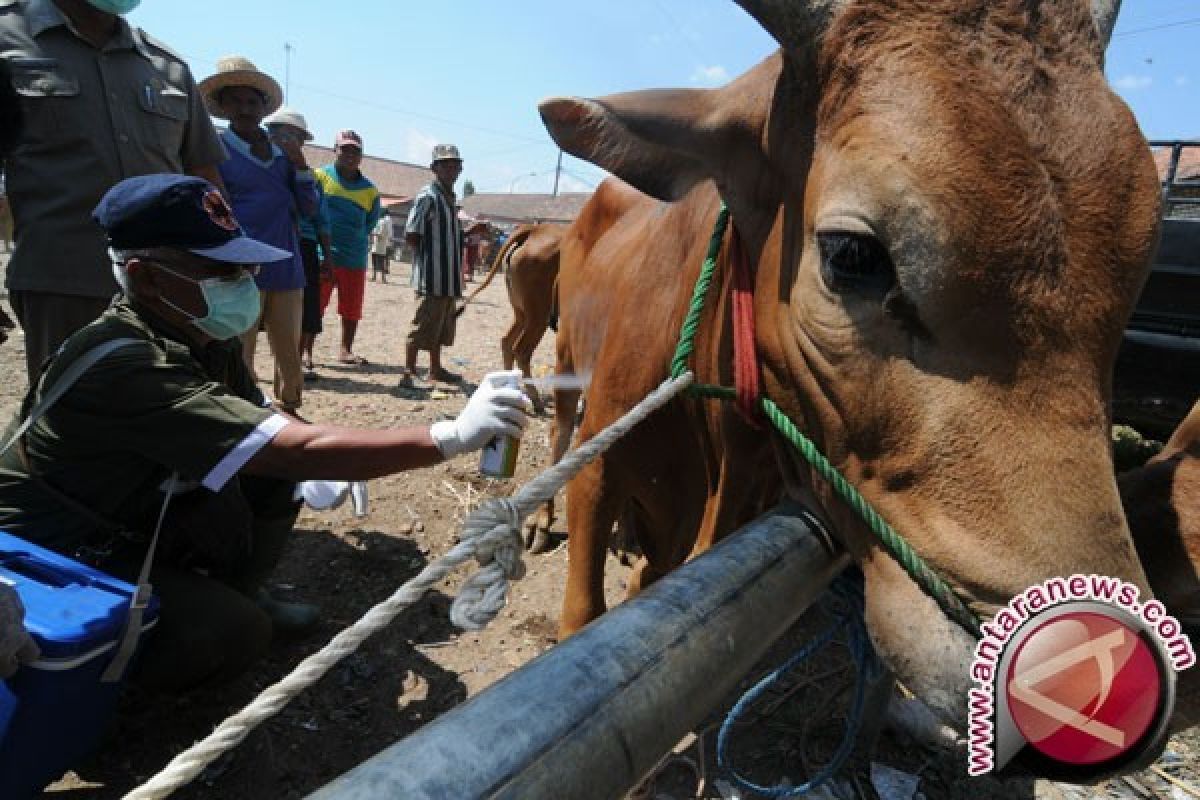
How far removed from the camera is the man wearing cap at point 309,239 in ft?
20.8

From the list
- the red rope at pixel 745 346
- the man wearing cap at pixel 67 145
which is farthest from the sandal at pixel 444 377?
the red rope at pixel 745 346

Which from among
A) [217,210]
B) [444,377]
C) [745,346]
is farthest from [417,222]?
[745,346]

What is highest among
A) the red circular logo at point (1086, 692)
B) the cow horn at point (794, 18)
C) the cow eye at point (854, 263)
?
the cow horn at point (794, 18)

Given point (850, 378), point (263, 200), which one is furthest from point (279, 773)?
point (263, 200)

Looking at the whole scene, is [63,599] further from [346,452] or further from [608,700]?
[608,700]

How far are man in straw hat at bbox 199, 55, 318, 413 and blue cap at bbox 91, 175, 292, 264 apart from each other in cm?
291

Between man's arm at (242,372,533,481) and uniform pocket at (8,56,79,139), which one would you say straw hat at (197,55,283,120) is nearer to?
uniform pocket at (8,56,79,139)

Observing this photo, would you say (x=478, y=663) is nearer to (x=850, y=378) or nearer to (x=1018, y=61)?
(x=850, y=378)

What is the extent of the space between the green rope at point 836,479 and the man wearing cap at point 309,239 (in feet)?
15.9

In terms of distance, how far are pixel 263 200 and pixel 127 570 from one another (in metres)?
3.49

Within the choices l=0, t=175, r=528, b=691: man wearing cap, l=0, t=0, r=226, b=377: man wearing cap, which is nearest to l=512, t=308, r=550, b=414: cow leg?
l=0, t=0, r=226, b=377: man wearing cap

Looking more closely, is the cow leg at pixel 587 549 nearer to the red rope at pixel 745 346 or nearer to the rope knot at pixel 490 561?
the red rope at pixel 745 346

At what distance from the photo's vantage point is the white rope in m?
0.86

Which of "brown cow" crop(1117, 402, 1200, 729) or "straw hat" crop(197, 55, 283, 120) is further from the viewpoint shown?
"straw hat" crop(197, 55, 283, 120)
